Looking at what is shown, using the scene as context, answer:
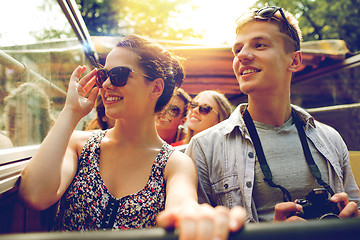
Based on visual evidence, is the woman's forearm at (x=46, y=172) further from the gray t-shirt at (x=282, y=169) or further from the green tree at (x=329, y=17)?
the green tree at (x=329, y=17)

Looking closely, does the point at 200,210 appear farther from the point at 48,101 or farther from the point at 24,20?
the point at 48,101

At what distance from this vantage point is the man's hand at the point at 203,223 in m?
0.59

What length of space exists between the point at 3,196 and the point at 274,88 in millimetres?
1825

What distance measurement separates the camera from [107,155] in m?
1.81

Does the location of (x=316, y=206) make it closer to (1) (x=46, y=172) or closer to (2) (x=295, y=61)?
(2) (x=295, y=61)

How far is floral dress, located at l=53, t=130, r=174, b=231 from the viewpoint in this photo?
1.54m

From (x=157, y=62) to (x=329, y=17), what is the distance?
1110 centimetres

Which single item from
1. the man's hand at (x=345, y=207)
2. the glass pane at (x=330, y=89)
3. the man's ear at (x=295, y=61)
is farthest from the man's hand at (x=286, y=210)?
the glass pane at (x=330, y=89)

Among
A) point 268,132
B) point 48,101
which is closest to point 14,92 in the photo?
point 48,101

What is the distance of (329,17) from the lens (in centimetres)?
1070

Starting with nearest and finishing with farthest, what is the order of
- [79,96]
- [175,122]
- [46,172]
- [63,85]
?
[46,172]
[79,96]
[63,85]
[175,122]

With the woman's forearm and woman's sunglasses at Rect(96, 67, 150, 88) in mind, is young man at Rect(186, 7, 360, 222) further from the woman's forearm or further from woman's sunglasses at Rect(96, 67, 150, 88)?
the woman's forearm

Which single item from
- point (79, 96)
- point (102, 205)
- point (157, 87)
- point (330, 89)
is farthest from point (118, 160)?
point (330, 89)

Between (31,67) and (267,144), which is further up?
(31,67)
